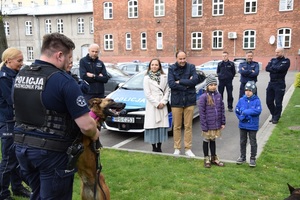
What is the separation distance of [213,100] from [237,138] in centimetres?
270

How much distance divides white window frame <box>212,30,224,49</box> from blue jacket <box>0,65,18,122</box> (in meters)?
34.4

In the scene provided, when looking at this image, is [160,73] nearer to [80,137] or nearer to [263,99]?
[80,137]

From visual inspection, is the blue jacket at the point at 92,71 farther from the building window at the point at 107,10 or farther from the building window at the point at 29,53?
the building window at the point at 29,53

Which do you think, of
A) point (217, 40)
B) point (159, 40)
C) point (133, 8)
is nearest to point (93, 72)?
point (217, 40)

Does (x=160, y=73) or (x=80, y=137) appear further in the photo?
(x=160, y=73)

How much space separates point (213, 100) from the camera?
5.59 metres

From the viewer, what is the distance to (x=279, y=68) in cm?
867

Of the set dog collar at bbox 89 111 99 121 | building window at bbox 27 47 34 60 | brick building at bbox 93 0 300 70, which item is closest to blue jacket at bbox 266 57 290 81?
dog collar at bbox 89 111 99 121

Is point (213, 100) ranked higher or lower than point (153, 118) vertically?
higher

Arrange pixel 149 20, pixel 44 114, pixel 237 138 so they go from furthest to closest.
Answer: pixel 149 20 → pixel 237 138 → pixel 44 114

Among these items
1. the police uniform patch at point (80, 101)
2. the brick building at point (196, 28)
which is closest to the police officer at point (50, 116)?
the police uniform patch at point (80, 101)

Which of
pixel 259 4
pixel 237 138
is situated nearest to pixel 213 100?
pixel 237 138

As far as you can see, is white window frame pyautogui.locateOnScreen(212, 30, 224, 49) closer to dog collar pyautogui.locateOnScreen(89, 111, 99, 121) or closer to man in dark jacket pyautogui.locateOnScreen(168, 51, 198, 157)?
man in dark jacket pyautogui.locateOnScreen(168, 51, 198, 157)

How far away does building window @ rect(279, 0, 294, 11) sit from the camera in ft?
106
